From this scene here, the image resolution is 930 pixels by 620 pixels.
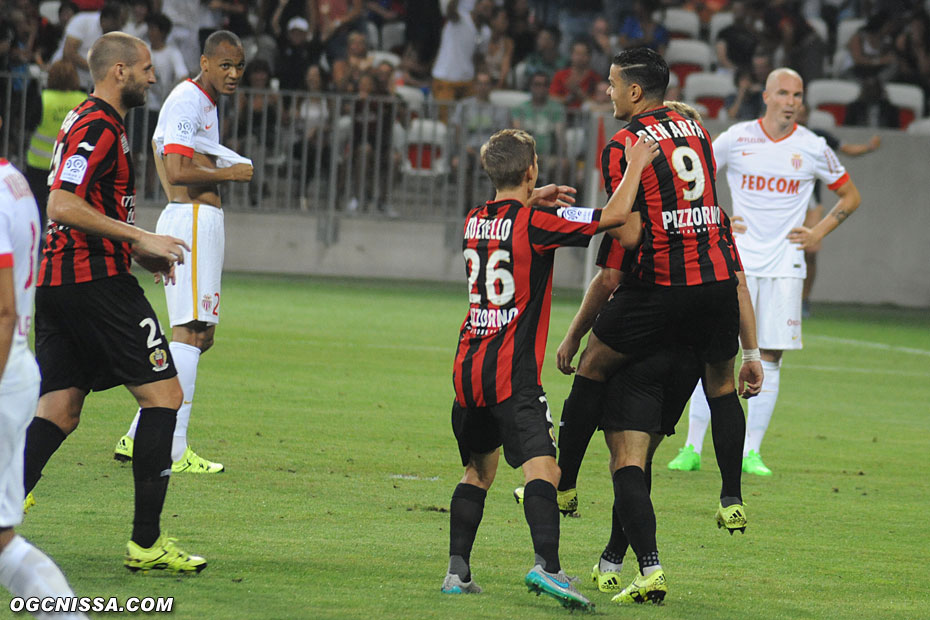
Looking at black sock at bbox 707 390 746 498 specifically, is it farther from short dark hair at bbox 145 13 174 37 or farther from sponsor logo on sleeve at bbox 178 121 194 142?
short dark hair at bbox 145 13 174 37

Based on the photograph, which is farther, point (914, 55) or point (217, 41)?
point (914, 55)

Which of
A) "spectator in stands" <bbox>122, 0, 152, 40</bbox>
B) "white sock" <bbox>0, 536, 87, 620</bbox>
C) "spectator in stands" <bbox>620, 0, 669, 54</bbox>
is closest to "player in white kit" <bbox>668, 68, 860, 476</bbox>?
"white sock" <bbox>0, 536, 87, 620</bbox>

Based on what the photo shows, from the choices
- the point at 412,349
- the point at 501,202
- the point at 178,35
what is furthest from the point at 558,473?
the point at 178,35

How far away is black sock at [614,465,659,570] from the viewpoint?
16.8 ft

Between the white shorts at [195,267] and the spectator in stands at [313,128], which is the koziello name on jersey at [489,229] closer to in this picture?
the white shorts at [195,267]

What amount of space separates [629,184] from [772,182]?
3.58 metres

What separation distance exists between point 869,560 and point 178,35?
1656cm

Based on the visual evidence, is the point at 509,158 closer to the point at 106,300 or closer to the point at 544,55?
the point at 106,300

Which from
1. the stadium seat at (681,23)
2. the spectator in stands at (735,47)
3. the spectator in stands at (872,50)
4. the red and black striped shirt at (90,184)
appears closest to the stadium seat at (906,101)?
the spectator in stands at (872,50)

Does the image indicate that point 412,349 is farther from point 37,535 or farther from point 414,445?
point 37,535

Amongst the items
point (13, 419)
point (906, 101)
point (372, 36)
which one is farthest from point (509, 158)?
point (906, 101)

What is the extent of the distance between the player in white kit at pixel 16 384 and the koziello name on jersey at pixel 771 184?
5.54m

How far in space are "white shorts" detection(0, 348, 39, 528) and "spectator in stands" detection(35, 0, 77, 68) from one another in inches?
680

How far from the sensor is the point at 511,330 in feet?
16.7
